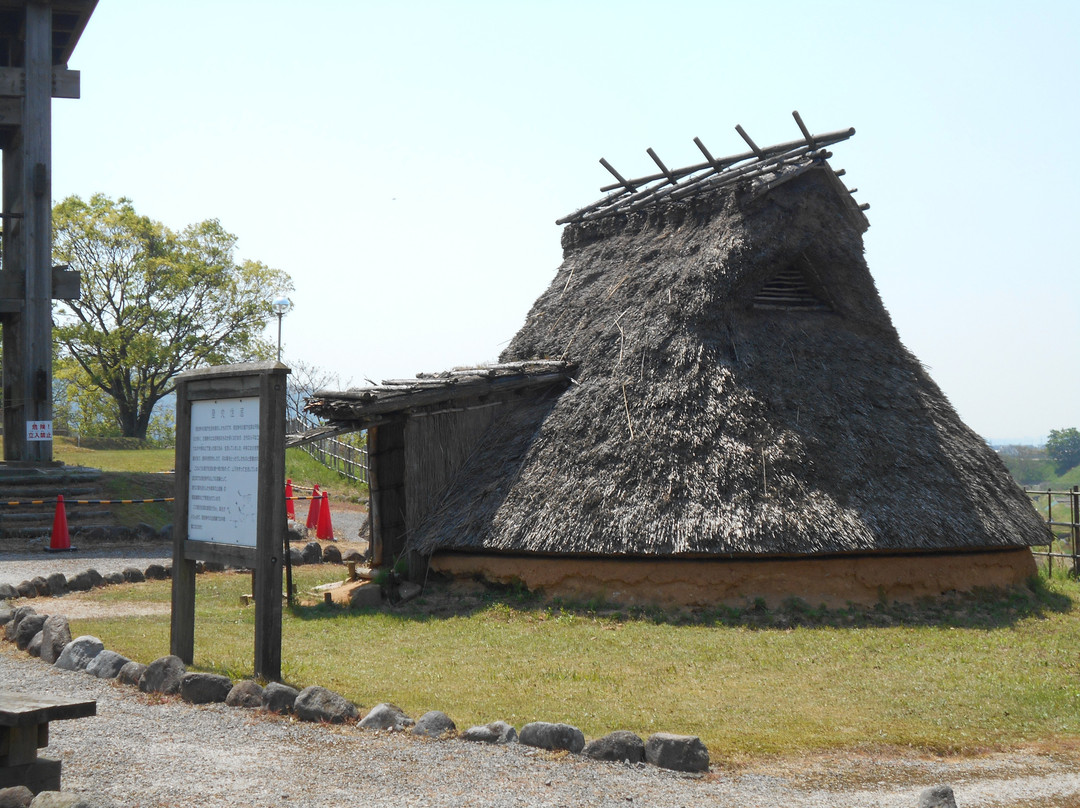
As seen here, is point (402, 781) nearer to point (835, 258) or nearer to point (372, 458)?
point (372, 458)

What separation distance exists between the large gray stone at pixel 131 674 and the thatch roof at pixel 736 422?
16.7ft

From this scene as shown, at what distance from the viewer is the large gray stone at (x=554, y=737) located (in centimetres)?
603

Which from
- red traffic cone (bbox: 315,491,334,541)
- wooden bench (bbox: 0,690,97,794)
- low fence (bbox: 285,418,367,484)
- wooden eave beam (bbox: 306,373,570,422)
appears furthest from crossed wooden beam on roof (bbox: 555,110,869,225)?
low fence (bbox: 285,418,367,484)

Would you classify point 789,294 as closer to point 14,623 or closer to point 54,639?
point 54,639

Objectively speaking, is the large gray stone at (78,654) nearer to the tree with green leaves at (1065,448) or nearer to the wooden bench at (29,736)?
the wooden bench at (29,736)

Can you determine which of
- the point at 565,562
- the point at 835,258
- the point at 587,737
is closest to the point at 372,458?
the point at 565,562

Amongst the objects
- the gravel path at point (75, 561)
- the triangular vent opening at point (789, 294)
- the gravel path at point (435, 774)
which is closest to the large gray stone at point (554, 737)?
the gravel path at point (435, 774)

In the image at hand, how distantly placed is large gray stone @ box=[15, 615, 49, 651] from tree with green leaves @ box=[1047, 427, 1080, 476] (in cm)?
11097

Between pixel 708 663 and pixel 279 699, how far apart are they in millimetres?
4041

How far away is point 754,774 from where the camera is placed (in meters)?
5.76

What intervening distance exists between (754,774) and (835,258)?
10390 millimetres

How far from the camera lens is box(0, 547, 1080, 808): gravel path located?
17.2 feet

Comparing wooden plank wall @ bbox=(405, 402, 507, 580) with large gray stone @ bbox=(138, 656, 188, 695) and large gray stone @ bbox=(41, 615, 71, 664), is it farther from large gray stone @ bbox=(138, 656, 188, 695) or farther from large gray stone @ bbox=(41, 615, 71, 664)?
large gray stone @ bbox=(138, 656, 188, 695)

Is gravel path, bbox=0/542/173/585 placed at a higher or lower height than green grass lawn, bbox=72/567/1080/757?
higher
